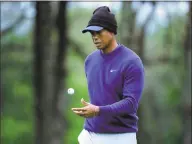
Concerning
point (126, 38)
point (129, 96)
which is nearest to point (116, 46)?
point (129, 96)

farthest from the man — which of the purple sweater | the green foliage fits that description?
the green foliage

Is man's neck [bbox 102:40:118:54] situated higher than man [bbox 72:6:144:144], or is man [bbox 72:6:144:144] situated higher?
man's neck [bbox 102:40:118:54]

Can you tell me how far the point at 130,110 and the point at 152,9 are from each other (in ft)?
21.8

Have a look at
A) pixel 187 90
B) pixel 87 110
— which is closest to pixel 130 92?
pixel 87 110

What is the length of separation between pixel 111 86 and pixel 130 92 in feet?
0.37

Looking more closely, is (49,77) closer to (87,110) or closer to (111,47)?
(111,47)

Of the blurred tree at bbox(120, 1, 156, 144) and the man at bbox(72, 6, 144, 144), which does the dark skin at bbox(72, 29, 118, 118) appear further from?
the blurred tree at bbox(120, 1, 156, 144)

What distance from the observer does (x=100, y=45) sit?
3.19 metres

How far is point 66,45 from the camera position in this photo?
1033 cm

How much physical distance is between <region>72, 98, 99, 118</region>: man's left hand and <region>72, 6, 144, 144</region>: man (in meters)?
0.02

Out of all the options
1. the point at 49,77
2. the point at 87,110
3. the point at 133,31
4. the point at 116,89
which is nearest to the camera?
the point at 87,110

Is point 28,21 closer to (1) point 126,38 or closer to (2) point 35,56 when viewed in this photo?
(2) point 35,56

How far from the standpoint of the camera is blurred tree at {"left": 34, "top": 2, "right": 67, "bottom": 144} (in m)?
10.1

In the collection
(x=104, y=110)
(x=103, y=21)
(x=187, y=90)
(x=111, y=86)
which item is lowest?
(x=187, y=90)
